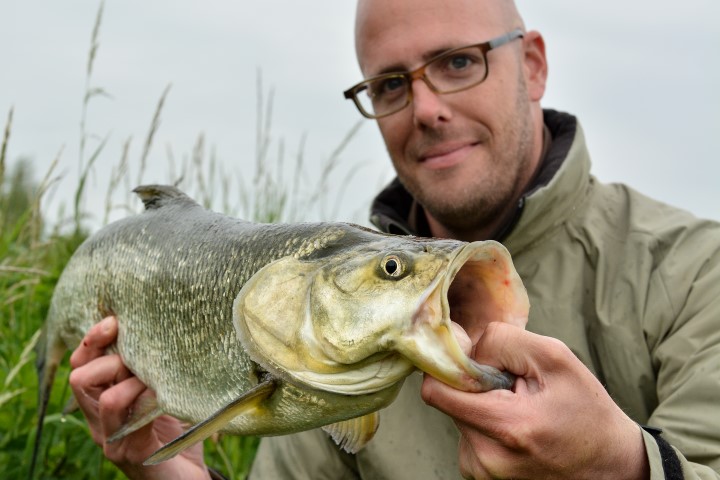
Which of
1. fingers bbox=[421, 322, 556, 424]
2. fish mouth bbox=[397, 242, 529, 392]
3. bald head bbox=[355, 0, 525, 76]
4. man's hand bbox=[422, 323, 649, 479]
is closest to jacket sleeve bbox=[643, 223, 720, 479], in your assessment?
man's hand bbox=[422, 323, 649, 479]

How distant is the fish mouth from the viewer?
57.5 inches

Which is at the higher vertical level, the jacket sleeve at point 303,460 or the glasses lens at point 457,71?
the glasses lens at point 457,71

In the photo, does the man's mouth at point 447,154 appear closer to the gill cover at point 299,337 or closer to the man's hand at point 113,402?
the man's hand at point 113,402

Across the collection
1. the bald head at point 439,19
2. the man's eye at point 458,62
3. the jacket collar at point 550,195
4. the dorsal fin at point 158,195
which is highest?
the bald head at point 439,19

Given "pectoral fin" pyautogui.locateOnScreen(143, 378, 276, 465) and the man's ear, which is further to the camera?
the man's ear

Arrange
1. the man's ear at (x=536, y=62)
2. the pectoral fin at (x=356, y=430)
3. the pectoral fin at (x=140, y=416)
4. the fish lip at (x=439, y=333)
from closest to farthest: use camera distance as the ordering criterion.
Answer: the fish lip at (x=439, y=333) → the pectoral fin at (x=356, y=430) → the pectoral fin at (x=140, y=416) → the man's ear at (x=536, y=62)

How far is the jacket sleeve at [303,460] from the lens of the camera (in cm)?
319

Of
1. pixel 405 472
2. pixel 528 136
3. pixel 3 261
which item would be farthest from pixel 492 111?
pixel 3 261

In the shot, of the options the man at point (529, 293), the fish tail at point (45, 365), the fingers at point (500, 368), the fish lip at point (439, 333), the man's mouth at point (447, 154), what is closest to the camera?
the fish lip at point (439, 333)

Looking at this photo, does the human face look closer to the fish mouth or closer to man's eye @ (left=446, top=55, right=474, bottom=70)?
man's eye @ (left=446, top=55, right=474, bottom=70)

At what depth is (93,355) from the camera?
2.72 metres

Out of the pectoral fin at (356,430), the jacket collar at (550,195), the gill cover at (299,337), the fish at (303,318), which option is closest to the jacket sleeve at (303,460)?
the jacket collar at (550,195)

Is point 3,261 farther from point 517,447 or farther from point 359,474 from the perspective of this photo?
point 517,447

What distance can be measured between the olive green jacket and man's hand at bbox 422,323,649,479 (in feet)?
2.26
